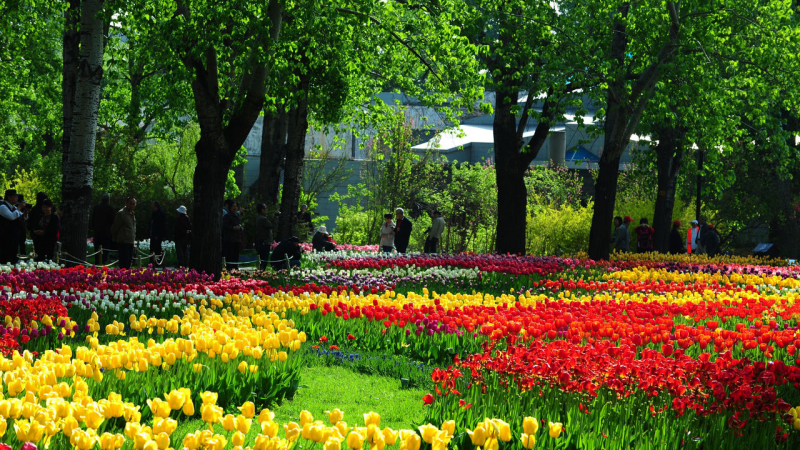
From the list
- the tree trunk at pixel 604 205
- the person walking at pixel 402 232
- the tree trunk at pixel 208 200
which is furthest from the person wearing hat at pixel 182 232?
the tree trunk at pixel 604 205

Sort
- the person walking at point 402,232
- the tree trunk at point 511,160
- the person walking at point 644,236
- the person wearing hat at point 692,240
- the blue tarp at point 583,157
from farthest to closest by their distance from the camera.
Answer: the blue tarp at point 583,157 < the person wearing hat at point 692,240 < the person walking at point 644,236 < the person walking at point 402,232 < the tree trunk at point 511,160

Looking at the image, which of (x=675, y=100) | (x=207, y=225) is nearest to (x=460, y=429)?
(x=207, y=225)

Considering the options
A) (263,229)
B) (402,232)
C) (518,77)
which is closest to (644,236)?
(402,232)

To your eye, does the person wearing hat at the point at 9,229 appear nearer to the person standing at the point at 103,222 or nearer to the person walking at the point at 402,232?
the person standing at the point at 103,222

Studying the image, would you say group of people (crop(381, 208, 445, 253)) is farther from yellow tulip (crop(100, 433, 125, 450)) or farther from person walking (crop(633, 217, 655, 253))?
yellow tulip (crop(100, 433, 125, 450))

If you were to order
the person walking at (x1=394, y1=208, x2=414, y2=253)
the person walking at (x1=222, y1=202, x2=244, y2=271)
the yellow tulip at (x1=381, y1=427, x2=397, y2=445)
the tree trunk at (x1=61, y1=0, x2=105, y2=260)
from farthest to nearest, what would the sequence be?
the person walking at (x1=394, y1=208, x2=414, y2=253) < the person walking at (x1=222, y1=202, x2=244, y2=271) < the tree trunk at (x1=61, y1=0, x2=105, y2=260) < the yellow tulip at (x1=381, y1=427, x2=397, y2=445)

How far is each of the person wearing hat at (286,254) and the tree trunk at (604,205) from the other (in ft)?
23.4

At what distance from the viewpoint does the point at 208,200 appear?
41.1 feet

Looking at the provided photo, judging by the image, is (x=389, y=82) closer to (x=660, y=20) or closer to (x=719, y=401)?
(x=660, y=20)

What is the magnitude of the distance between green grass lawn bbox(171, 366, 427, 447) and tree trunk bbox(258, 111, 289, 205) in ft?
55.5

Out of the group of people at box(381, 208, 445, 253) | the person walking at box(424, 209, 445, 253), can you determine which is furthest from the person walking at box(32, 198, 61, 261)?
the person walking at box(424, 209, 445, 253)

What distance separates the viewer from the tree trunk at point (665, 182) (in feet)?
78.0

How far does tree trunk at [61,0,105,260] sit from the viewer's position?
1240cm

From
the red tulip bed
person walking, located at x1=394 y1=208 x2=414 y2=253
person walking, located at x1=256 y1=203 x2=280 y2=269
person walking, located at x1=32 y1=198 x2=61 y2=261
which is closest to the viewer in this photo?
the red tulip bed
